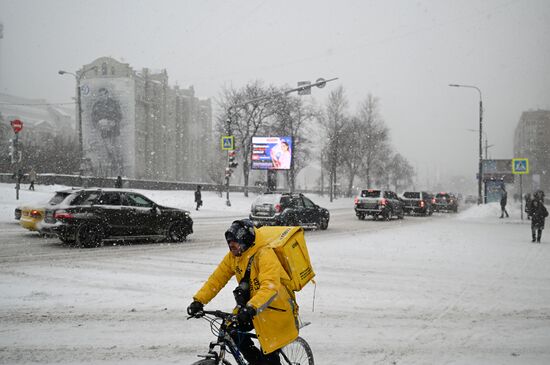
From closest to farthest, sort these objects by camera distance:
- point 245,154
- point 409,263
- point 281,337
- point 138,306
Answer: point 281,337, point 138,306, point 409,263, point 245,154

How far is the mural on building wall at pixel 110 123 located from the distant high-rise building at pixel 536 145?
71.2m

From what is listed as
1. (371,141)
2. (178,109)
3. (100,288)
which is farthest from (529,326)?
(178,109)

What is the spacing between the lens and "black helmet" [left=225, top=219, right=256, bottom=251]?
380 centimetres

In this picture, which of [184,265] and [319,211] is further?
[319,211]

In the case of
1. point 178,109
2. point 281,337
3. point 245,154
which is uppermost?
point 178,109

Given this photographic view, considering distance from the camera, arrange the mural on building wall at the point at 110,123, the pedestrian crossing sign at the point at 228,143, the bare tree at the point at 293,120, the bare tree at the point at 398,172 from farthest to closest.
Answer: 1. the bare tree at the point at 398,172
2. the mural on building wall at the point at 110,123
3. the bare tree at the point at 293,120
4. the pedestrian crossing sign at the point at 228,143

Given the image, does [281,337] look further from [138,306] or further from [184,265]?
[184,265]

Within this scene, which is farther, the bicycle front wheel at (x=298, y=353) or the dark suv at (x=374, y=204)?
the dark suv at (x=374, y=204)

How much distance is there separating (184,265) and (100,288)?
2.98m

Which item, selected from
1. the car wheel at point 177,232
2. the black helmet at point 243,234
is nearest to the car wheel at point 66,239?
the car wheel at point 177,232

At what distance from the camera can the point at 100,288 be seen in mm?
8883

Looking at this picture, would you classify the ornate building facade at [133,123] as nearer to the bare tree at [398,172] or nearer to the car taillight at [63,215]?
the bare tree at [398,172]

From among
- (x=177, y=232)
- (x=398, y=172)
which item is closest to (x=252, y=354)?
(x=177, y=232)

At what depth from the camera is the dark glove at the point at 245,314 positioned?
11.1ft
